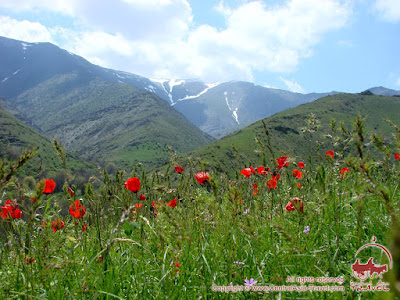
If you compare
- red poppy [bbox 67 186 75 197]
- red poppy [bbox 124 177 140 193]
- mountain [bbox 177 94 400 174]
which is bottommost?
red poppy [bbox 67 186 75 197]

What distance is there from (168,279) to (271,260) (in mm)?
956

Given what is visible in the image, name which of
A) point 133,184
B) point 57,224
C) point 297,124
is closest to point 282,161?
point 133,184

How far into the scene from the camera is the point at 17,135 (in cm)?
15362

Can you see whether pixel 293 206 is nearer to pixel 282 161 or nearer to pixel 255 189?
pixel 282 161

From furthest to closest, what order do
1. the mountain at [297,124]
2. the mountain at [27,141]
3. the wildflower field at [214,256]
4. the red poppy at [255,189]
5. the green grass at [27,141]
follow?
1. the mountain at [27,141]
2. the green grass at [27,141]
3. the mountain at [297,124]
4. the red poppy at [255,189]
5. the wildflower field at [214,256]

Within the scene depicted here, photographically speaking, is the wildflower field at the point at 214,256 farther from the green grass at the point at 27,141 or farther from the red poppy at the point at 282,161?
the green grass at the point at 27,141

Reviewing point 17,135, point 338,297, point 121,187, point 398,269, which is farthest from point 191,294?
point 17,135

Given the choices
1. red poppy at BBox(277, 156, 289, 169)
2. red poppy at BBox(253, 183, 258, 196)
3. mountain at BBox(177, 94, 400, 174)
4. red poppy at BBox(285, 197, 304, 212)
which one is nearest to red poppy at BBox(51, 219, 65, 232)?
red poppy at BBox(285, 197, 304, 212)

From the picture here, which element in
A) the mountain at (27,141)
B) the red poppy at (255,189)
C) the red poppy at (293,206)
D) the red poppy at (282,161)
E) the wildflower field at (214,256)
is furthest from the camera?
the mountain at (27,141)

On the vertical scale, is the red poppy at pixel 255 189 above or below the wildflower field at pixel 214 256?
above

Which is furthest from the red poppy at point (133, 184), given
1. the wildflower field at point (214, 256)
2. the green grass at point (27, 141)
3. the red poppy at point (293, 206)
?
the green grass at point (27, 141)

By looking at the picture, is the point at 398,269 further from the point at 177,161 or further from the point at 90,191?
the point at 177,161

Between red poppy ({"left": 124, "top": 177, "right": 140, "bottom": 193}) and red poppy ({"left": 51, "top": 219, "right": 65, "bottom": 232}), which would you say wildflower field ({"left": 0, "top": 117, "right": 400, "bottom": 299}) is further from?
red poppy ({"left": 51, "top": 219, "right": 65, "bottom": 232})

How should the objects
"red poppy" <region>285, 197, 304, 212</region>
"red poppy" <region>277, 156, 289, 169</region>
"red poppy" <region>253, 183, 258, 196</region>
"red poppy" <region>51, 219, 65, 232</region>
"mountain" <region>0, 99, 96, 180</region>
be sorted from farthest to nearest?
"mountain" <region>0, 99, 96, 180</region> → "red poppy" <region>253, 183, 258, 196</region> → "red poppy" <region>277, 156, 289, 169</region> → "red poppy" <region>51, 219, 65, 232</region> → "red poppy" <region>285, 197, 304, 212</region>
